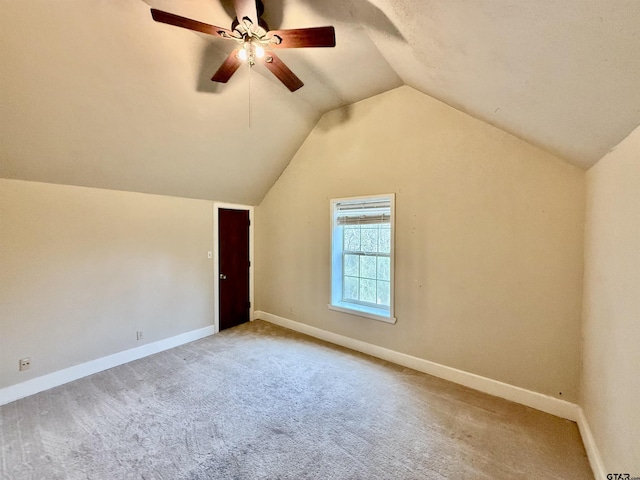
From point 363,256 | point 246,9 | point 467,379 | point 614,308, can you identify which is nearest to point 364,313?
point 363,256

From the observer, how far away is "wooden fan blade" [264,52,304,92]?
1.97 meters

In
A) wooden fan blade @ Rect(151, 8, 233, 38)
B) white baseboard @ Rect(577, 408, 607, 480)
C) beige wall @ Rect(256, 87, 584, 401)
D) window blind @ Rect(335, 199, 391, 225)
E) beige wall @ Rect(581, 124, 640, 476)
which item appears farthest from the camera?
window blind @ Rect(335, 199, 391, 225)

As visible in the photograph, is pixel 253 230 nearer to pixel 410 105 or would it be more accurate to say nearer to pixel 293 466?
pixel 410 105

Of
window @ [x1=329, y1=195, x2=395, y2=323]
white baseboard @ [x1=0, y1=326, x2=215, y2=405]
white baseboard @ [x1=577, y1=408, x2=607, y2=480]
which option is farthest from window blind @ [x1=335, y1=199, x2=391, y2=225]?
white baseboard @ [x1=0, y1=326, x2=215, y2=405]

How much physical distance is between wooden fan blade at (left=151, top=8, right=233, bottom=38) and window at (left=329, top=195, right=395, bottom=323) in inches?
89.5

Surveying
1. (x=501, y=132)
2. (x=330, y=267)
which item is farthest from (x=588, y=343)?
(x=330, y=267)

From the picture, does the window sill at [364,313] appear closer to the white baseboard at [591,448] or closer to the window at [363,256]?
the window at [363,256]

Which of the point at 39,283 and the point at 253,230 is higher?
the point at 253,230

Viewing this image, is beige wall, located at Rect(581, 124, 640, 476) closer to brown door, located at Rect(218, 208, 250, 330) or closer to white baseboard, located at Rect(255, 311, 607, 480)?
white baseboard, located at Rect(255, 311, 607, 480)

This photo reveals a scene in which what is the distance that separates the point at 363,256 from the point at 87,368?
3.54m

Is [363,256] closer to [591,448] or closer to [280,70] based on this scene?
[280,70]

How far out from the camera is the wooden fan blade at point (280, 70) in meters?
1.97

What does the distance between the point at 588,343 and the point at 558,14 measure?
2.33 meters

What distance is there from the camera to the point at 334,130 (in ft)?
12.2
